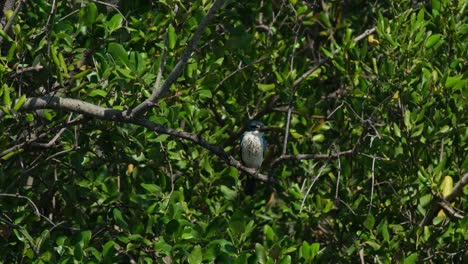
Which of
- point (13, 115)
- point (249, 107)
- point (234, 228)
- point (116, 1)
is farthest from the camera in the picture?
point (249, 107)

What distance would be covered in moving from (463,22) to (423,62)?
615 mm

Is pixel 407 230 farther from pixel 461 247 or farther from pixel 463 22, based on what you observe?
pixel 463 22

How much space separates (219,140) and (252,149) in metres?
1.16

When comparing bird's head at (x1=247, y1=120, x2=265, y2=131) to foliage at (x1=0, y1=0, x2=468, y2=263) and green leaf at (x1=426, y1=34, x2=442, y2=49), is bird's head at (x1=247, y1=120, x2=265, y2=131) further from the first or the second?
green leaf at (x1=426, y1=34, x2=442, y2=49)

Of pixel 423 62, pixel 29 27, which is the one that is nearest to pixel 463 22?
pixel 423 62

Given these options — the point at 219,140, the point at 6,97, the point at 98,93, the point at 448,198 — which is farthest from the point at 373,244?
the point at 6,97

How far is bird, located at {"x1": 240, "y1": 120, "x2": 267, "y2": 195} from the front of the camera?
277 inches

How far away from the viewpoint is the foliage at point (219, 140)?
530 centimetres

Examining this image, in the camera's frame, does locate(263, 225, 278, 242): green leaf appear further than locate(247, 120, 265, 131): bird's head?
No

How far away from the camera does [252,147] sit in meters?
7.60

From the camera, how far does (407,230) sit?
6.16 metres

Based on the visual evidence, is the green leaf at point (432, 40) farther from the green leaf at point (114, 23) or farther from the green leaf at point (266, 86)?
the green leaf at point (114, 23)

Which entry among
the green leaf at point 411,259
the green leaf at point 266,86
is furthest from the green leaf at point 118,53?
the green leaf at point 411,259

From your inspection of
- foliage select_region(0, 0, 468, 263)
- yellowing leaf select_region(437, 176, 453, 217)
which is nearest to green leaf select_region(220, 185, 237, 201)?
foliage select_region(0, 0, 468, 263)
